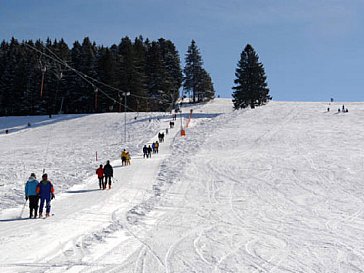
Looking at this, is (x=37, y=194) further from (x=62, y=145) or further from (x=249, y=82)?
→ (x=249, y=82)

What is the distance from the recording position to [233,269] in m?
7.75

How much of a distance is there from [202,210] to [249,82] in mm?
53349

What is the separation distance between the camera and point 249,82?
6531 centimetres

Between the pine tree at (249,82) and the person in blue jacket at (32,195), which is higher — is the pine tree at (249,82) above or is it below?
above

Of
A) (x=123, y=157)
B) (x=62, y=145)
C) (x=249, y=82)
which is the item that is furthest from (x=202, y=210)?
(x=249, y=82)

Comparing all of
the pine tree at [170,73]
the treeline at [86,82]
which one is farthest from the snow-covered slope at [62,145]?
the pine tree at [170,73]

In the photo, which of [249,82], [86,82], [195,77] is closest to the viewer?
[249,82]

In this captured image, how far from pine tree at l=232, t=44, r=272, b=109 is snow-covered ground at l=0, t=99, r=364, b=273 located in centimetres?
2779

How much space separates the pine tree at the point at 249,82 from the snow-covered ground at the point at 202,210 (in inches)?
1094

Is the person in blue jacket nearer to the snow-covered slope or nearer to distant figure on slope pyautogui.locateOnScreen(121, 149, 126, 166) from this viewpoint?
the snow-covered slope

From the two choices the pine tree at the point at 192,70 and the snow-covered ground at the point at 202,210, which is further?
the pine tree at the point at 192,70

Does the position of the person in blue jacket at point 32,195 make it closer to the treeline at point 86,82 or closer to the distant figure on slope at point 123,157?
the distant figure on slope at point 123,157

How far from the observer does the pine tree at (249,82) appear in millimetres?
65312

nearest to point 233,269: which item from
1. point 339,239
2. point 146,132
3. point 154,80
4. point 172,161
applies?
point 339,239
